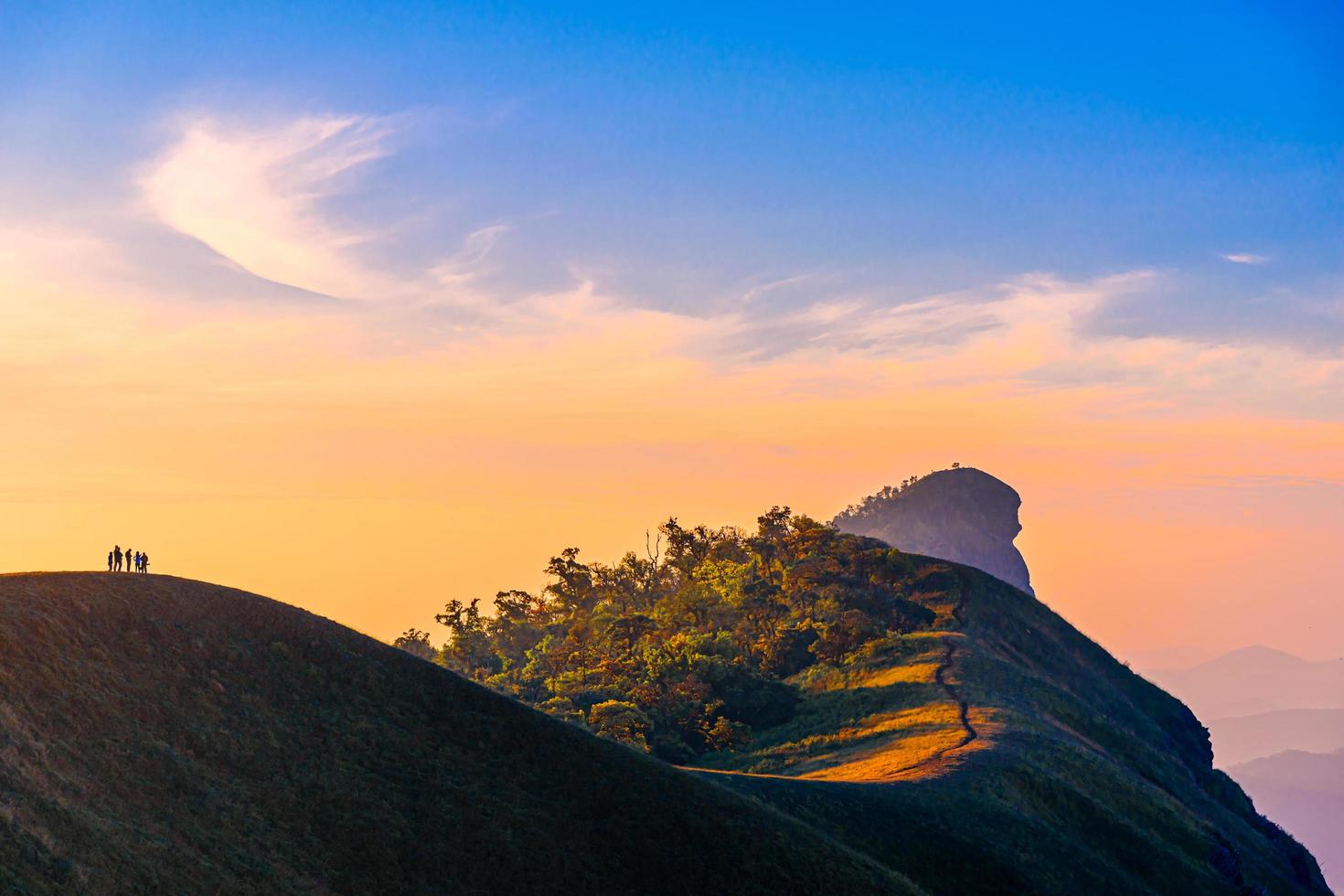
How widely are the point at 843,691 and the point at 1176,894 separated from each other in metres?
42.0

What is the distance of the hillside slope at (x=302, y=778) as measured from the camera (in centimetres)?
3784

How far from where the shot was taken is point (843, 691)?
10944cm

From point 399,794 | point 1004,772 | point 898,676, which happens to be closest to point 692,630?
point 898,676

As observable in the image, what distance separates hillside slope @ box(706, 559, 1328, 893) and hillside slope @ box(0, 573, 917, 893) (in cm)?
1011

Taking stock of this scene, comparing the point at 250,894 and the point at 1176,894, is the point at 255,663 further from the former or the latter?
the point at 1176,894

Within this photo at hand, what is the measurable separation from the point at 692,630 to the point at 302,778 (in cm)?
9352

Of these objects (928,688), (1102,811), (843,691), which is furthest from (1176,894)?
(843,691)

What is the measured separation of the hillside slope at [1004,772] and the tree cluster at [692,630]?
5.39 m

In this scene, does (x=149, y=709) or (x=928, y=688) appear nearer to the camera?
(x=149, y=709)

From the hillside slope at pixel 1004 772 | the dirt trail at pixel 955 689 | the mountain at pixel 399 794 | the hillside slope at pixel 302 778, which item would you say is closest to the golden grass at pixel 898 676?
the hillside slope at pixel 1004 772

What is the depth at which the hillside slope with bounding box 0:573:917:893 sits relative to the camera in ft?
124

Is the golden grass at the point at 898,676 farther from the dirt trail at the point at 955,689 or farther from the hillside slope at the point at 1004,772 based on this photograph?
the dirt trail at the point at 955,689

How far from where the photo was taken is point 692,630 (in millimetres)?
→ 137500

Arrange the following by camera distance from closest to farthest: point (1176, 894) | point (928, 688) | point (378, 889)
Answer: point (378, 889) → point (1176, 894) → point (928, 688)
